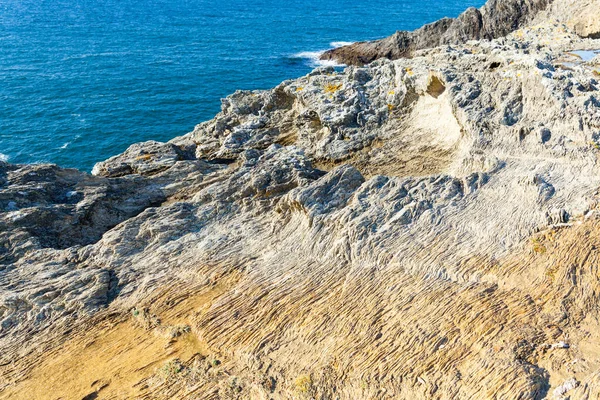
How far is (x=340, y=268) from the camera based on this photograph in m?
18.2

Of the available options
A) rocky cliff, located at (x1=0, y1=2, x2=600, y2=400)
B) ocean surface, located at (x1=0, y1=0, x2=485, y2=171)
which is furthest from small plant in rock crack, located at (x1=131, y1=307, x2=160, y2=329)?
ocean surface, located at (x1=0, y1=0, x2=485, y2=171)

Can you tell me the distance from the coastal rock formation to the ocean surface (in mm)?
9524

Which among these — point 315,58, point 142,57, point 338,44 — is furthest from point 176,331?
point 338,44

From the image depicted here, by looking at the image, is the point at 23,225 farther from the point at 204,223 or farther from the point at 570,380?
Result: the point at 570,380

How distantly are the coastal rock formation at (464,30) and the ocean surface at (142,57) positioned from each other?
9.52 m

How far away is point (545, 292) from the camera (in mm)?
15961

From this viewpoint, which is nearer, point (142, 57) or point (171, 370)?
point (171, 370)

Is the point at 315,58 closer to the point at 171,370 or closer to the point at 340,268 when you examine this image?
the point at 340,268

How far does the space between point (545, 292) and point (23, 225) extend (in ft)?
77.3

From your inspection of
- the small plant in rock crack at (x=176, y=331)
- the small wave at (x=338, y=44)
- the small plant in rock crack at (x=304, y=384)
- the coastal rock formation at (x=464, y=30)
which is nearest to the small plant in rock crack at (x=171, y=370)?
the small plant in rock crack at (x=176, y=331)

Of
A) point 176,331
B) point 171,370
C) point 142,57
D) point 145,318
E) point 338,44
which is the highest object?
point 142,57

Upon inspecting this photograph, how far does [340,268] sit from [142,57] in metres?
81.2

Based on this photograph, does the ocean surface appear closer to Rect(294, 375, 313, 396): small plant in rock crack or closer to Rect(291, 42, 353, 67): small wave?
Rect(291, 42, 353, 67): small wave

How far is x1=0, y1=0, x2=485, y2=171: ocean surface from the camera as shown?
58188 millimetres
